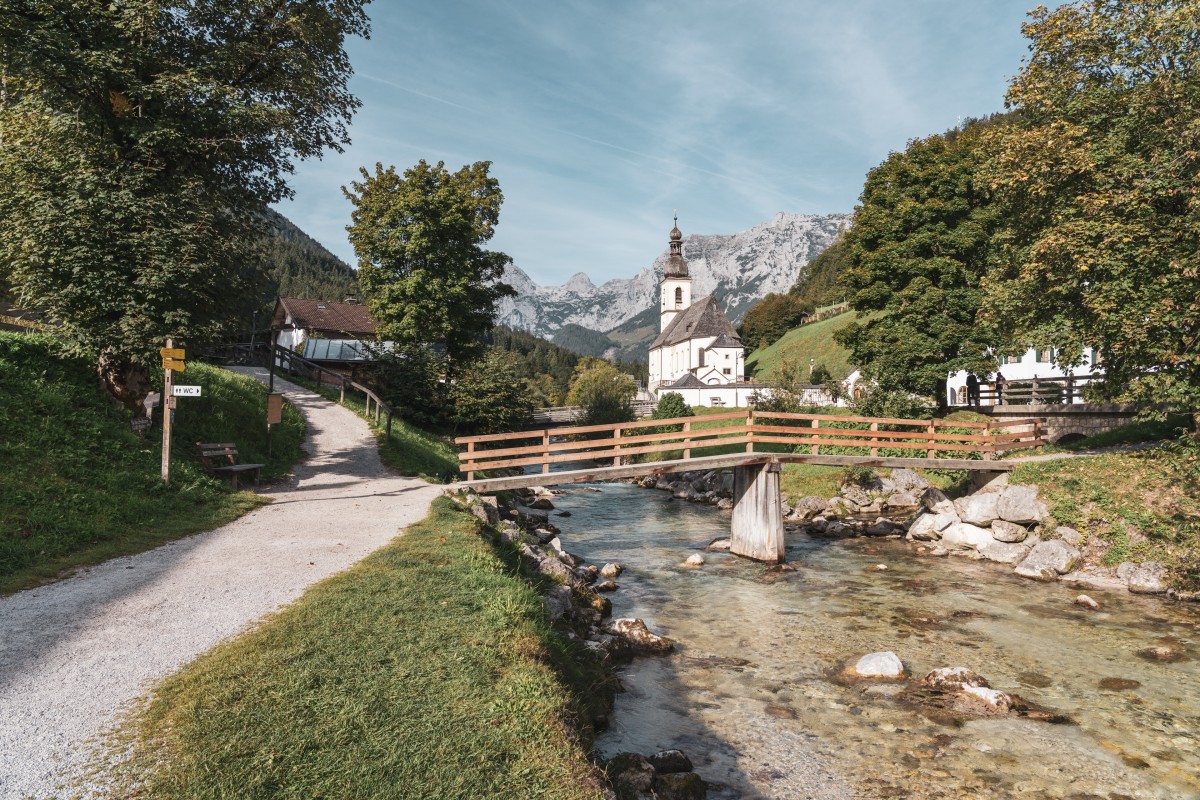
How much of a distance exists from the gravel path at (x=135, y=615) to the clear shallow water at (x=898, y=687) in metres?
5.27

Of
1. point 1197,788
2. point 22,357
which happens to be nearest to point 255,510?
point 22,357

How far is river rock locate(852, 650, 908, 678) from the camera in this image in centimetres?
1080

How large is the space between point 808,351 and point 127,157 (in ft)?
269

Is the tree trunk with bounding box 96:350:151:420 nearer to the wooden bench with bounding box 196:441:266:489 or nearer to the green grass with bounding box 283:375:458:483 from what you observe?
the wooden bench with bounding box 196:441:266:489

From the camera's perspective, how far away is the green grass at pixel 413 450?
2350 cm

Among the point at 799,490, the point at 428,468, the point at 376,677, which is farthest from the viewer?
→ the point at 799,490

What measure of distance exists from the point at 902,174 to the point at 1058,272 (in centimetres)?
1567

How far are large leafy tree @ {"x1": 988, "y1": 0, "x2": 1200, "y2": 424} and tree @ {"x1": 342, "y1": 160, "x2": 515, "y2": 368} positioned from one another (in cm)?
2536

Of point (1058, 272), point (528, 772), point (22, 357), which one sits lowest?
point (528, 772)

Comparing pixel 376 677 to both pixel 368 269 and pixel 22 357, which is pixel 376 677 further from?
pixel 368 269

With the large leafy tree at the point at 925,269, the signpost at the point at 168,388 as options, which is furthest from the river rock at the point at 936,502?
the signpost at the point at 168,388

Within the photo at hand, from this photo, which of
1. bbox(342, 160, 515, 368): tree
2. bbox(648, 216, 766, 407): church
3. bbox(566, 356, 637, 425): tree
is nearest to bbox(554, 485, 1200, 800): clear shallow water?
bbox(342, 160, 515, 368): tree

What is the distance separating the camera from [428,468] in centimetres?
2450

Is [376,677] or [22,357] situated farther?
[22,357]
